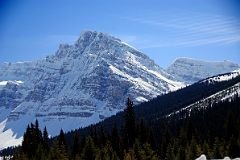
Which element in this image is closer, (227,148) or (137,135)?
(227,148)

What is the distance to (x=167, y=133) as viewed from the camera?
13712 centimetres

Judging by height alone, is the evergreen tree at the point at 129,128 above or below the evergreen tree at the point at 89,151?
above

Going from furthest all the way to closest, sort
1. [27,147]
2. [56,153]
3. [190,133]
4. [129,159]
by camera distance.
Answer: [190,133] < [27,147] < [56,153] < [129,159]

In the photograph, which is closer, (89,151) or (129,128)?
(89,151)

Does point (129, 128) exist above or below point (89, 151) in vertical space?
above

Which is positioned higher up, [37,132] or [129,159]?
[37,132]

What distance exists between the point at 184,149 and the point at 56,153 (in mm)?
27293

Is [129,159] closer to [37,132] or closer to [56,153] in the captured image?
[56,153]

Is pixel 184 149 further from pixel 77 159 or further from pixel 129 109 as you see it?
pixel 77 159

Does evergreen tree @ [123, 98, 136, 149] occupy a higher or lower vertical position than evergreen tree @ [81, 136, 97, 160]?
higher

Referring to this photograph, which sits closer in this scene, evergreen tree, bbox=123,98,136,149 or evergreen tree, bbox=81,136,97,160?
evergreen tree, bbox=81,136,97,160

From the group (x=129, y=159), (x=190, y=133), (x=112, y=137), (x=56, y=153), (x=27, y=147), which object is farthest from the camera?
(x=190, y=133)

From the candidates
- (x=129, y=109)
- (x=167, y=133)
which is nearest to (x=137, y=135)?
(x=129, y=109)

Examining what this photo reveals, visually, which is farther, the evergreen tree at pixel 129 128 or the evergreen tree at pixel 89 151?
the evergreen tree at pixel 129 128
